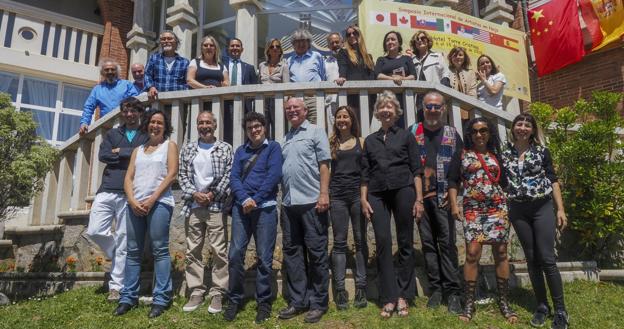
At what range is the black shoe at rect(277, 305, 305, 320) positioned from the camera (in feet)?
11.1

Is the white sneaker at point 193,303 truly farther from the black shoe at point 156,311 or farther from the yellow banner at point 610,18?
the yellow banner at point 610,18

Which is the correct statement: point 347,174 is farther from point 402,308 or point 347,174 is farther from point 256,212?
point 402,308

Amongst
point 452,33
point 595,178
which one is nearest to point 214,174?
point 595,178

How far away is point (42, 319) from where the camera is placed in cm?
370

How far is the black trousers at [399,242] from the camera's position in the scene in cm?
344

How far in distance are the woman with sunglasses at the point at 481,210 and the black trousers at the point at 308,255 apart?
1068 millimetres

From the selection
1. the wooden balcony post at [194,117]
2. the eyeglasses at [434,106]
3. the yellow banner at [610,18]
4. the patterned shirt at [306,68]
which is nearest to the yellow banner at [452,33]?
the yellow banner at [610,18]

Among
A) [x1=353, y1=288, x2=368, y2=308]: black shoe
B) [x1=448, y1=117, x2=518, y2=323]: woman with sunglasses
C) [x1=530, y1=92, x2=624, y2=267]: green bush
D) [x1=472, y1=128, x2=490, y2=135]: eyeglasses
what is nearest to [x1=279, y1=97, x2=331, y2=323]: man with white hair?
[x1=353, y1=288, x2=368, y2=308]: black shoe

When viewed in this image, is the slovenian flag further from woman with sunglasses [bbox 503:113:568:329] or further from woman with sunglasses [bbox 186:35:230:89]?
woman with sunglasses [bbox 503:113:568:329]

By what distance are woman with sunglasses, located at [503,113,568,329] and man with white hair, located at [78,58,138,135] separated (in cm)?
443

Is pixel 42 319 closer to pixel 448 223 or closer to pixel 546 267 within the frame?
pixel 448 223

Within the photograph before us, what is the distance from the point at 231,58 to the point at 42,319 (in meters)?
3.34

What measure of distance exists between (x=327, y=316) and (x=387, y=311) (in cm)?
47

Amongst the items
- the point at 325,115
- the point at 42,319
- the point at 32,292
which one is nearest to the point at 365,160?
the point at 325,115
